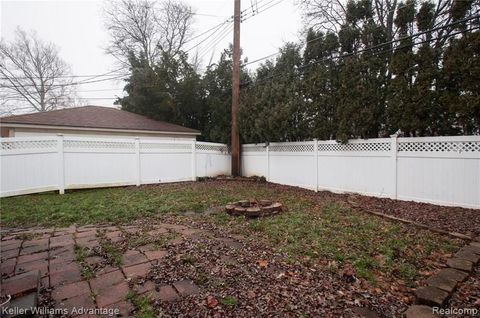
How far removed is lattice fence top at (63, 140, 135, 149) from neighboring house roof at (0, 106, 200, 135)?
208 cm

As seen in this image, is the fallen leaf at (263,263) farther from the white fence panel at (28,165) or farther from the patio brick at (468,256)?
the white fence panel at (28,165)

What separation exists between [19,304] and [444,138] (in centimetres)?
692

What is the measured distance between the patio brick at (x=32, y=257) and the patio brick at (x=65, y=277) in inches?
21.6

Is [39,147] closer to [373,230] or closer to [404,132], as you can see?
[373,230]

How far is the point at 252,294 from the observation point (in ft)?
7.18

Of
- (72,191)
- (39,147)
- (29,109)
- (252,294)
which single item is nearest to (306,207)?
(252,294)

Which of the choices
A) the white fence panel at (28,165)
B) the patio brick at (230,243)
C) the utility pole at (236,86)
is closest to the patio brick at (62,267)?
the patio brick at (230,243)

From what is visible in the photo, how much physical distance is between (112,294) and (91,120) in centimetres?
973

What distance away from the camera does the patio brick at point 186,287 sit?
2.19 metres

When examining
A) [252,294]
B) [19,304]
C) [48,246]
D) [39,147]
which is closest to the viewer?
[19,304]

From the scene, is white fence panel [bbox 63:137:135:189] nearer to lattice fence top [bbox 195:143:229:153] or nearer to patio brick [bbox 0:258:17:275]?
lattice fence top [bbox 195:143:229:153]

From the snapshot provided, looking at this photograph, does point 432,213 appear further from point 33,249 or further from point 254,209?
point 33,249

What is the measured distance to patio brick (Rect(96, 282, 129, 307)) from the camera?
2.04 meters

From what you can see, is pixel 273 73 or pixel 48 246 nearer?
pixel 48 246
